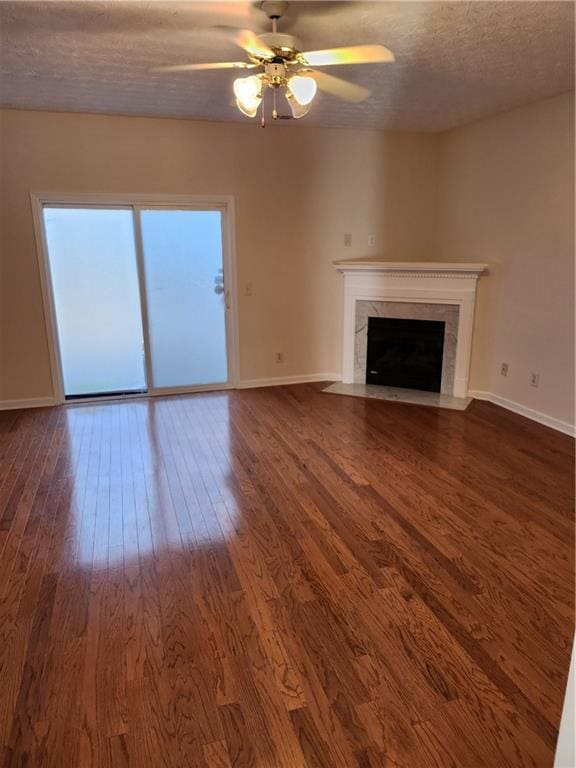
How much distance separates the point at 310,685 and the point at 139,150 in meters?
4.27

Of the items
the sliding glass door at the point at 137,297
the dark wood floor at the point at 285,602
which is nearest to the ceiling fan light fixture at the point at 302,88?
the dark wood floor at the point at 285,602

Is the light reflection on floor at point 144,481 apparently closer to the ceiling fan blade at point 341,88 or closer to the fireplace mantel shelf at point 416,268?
the fireplace mantel shelf at point 416,268

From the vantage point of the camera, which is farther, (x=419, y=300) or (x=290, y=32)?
(x=419, y=300)

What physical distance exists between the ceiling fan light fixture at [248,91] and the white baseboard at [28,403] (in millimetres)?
3207

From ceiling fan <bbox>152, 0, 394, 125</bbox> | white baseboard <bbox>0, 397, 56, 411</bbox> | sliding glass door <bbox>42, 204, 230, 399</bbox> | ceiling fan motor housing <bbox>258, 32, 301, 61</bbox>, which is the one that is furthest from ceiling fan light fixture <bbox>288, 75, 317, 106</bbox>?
white baseboard <bbox>0, 397, 56, 411</bbox>

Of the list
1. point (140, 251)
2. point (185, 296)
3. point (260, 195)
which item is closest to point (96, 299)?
point (140, 251)

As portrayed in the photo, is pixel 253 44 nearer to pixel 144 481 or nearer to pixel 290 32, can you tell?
pixel 290 32

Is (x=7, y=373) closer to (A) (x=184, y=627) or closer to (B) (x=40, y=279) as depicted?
(B) (x=40, y=279)

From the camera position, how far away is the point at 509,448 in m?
3.52

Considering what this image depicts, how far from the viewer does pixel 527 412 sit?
13.6ft

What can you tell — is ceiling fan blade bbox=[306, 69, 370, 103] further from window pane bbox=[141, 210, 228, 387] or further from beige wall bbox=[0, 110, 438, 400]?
window pane bbox=[141, 210, 228, 387]

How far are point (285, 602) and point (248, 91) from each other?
2466mm

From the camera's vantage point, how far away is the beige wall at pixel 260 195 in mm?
4121

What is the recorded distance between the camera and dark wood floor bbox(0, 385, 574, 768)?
4.84ft
